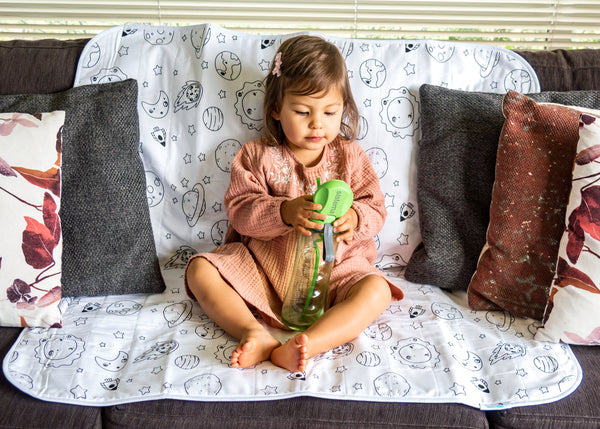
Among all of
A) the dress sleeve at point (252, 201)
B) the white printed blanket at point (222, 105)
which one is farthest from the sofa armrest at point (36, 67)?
the dress sleeve at point (252, 201)

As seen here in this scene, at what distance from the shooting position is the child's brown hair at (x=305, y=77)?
4.67ft

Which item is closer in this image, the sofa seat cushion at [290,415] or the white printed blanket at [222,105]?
the sofa seat cushion at [290,415]

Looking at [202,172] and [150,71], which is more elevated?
[150,71]

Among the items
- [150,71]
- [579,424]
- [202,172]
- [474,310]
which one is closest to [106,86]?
[150,71]

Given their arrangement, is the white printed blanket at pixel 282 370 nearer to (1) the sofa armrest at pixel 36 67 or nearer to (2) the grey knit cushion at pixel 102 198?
(2) the grey knit cushion at pixel 102 198

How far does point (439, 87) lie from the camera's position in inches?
61.9

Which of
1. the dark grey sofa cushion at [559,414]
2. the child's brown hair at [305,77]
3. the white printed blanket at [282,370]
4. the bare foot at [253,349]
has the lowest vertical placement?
the dark grey sofa cushion at [559,414]

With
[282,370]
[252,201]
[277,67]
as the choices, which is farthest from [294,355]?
[277,67]

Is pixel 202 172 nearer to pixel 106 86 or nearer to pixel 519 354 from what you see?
pixel 106 86

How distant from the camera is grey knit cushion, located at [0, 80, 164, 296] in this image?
1.42 m

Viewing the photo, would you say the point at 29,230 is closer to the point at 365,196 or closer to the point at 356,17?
the point at 365,196

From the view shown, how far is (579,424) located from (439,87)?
2.91 ft

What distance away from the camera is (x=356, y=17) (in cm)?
194

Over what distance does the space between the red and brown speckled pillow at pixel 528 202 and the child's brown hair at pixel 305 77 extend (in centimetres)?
40
